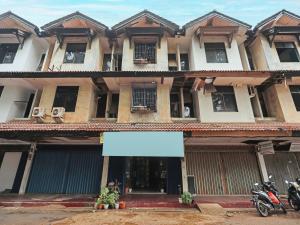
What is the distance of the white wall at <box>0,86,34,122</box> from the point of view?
37.2ft

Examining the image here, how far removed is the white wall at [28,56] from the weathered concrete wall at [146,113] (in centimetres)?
637

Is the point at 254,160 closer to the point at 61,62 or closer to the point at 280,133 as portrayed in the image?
the point at 280,133

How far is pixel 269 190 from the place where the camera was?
23.0 feet

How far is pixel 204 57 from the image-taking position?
12516 millimetres

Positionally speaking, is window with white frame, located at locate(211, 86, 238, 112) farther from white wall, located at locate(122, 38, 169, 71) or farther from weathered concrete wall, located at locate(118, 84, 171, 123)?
white wall, located at locate(122, 38, 169, 71)

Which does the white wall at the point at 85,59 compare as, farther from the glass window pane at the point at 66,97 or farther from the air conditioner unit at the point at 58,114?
the air conditioner unit at the point at 58,114

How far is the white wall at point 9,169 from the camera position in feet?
35.3

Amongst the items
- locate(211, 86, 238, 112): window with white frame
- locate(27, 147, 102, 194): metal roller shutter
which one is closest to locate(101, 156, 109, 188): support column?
locate(27, 147, 102, 194): metal roller shutter

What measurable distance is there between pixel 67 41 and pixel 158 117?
7970 millimetres

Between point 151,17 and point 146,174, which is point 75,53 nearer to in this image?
point 151,17

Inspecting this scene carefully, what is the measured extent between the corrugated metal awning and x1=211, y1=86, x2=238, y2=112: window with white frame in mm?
4254

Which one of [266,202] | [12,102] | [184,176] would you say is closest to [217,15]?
[184,176]

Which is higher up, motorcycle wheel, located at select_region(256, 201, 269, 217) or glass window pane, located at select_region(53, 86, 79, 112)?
glass window pane, located at select_region(53, 86, 79, 112)

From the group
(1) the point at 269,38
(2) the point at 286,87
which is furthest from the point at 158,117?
(1) the point at 269,38
